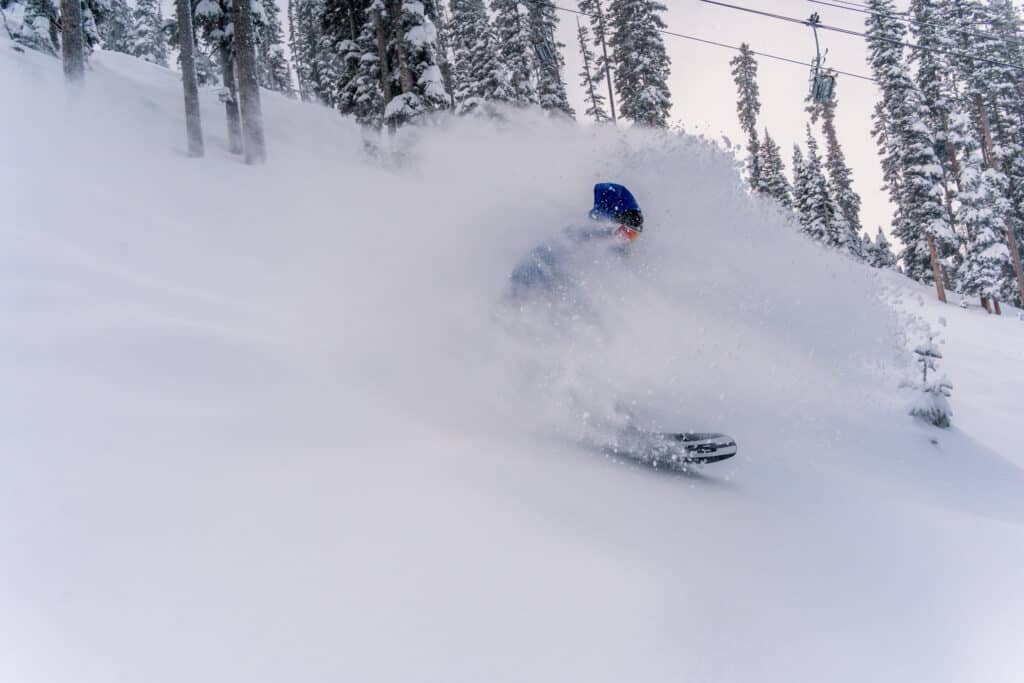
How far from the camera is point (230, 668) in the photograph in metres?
1.82

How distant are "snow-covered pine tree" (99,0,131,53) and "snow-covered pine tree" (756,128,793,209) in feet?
181

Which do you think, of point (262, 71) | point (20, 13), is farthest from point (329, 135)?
point (262, 71)

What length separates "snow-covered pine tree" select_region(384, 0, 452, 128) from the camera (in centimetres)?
1727

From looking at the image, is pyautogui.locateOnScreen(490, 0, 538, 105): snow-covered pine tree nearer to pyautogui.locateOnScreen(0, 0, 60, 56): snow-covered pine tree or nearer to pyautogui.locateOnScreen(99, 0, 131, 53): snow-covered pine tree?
pyautogui.locateOnScreen(0, 0, 60, 56): snow-covered pine tree

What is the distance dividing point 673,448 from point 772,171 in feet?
155

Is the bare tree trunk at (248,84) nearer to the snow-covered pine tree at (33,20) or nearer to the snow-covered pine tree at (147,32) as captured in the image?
the snow-covered pine tree at (33,20)

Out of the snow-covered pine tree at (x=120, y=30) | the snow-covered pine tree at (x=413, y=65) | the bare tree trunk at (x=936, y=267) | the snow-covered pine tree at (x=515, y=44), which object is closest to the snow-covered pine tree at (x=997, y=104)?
the bare tree trunk at (x=936, y=267)

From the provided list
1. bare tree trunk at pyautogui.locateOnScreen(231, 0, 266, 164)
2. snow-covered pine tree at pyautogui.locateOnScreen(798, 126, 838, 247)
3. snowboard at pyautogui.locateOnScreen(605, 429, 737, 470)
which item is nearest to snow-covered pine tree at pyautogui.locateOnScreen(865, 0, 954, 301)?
snow-covered pine tree at pyautogui.locateOnScreen(798, 126, 838, 247)

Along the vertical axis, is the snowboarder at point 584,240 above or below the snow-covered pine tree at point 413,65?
below

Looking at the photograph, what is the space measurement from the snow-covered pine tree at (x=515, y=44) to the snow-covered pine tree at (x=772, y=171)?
892 inches

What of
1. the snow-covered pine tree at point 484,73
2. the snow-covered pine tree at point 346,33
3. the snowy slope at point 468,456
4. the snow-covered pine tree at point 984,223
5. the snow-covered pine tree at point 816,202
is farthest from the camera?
the snow-covered pine tree at point 816,202

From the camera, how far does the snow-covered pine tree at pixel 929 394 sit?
29.5ft

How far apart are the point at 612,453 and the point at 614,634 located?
2547 mm

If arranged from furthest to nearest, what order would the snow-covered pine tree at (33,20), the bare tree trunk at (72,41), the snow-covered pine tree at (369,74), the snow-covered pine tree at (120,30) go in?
the snow-covered pine tree at (120,30) < the snow-covered pine tree at (33,20) < the snow-covered pine tree at (369,74) < the bare tree trunk at (72,41)
